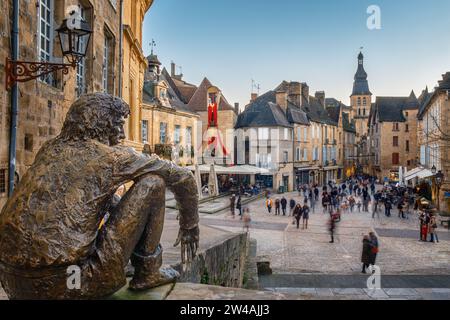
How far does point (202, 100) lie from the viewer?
4031 cm

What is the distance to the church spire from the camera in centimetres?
10639

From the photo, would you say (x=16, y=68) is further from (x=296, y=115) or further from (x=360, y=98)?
(x=360, y=98)

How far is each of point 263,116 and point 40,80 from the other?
34.6m

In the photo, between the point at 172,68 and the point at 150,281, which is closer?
the point at 150,281

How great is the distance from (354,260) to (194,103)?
3010 cm

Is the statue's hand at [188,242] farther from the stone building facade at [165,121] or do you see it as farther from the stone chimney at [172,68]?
the stone chimney at [172,68]

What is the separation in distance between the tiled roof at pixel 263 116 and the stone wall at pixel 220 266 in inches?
1216

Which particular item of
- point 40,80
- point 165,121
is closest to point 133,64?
point 40,80

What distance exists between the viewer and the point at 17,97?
5500 mm

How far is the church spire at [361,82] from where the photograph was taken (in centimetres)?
10639

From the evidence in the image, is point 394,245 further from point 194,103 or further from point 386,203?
point 194,103

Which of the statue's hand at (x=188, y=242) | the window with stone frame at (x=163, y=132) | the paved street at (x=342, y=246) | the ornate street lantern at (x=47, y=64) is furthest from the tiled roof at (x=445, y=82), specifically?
the statue's hand at (x=188, y=242)

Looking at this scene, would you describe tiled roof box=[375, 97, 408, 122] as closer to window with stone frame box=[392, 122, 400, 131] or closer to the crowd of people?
window with stone frame box=[392, 122, 400, 131]
